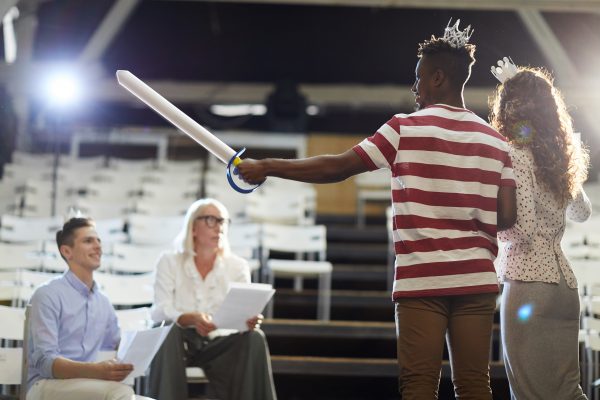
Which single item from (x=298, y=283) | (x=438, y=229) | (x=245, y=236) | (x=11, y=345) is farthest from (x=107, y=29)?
(x=438, y=229)

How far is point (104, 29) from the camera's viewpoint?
10.3 meters

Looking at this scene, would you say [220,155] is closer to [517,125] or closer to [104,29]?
[517,125]

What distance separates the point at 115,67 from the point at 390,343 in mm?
7761

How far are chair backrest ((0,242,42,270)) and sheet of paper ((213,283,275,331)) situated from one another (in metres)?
1.91

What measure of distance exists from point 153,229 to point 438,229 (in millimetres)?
4693

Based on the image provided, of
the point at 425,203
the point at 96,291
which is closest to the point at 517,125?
the point at 425,203

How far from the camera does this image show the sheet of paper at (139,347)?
324 centimetres

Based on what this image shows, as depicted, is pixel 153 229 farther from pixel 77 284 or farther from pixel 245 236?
pixel 77 284

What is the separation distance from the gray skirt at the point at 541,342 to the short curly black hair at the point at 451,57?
25.0 inches

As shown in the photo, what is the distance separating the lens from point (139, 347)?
3.28 metres

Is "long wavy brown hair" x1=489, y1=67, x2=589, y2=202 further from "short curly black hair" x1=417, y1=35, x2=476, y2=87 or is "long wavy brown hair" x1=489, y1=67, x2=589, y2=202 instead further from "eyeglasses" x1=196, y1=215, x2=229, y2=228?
"eyeglasses" x1=196, y1=215, x2=229, y2=228

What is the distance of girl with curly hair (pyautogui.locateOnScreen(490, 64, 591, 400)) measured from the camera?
2.57 meters

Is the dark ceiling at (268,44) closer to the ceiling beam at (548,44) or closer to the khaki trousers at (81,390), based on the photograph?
the ceiling beam at (548,44)

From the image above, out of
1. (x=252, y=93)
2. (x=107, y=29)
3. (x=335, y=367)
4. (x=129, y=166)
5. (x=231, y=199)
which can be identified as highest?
(x=107, y=29)
